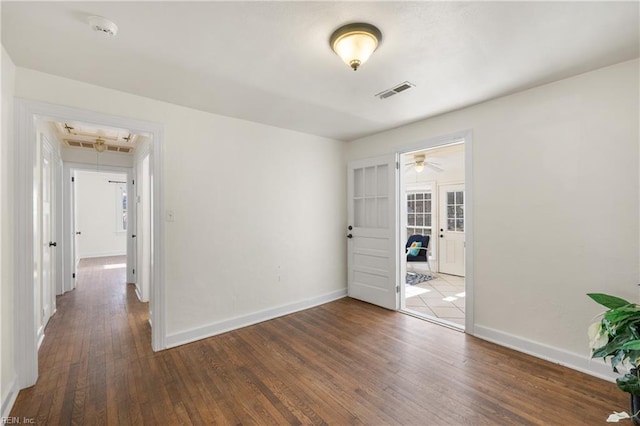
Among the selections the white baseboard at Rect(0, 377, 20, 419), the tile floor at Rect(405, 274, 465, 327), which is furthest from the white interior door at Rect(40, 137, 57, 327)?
the tile floor at Rect(405, 274, 465, 327)

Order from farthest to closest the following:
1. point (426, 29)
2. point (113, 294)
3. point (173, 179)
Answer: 1. point (113, 294)
2. point (173, 179)
3. point (426, 29)

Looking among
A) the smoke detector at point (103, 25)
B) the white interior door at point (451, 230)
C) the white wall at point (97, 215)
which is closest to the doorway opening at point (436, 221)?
the white interior door at point (451, 230)

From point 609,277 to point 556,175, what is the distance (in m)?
0.93

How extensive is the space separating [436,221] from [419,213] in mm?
537

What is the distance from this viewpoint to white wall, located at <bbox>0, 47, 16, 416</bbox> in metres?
1.88

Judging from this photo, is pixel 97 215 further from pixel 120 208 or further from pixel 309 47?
pixel 309 47

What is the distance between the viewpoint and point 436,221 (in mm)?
6297

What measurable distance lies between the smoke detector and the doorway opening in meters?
4.43

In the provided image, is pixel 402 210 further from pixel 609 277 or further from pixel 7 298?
pixel 7 298

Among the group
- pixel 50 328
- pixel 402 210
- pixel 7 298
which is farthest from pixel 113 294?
pixel 402 210

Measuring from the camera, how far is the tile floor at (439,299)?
3689mm

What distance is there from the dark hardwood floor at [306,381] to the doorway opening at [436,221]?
7.05 ft

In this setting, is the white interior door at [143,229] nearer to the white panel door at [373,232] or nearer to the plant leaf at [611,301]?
the white panel door at [373,232]

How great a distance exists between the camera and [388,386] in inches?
85.0
